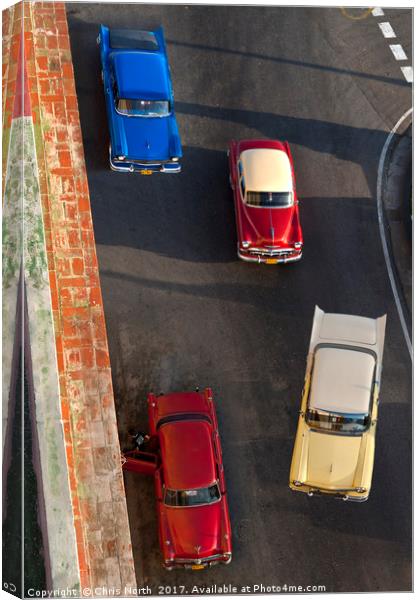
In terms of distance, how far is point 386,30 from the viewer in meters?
21.3

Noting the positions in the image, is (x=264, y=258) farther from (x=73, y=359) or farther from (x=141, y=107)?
(x=73, y=359)

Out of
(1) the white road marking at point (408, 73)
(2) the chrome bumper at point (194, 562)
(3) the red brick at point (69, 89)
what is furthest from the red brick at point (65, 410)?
(1) the white road marking at point (408, 73)

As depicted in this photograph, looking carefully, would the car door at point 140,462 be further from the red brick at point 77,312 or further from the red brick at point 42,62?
the red brick at point 42,62

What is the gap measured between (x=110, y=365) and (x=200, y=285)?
3.15 m

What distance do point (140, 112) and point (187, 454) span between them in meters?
8.82

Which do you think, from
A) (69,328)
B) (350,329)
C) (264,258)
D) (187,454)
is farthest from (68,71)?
(187,454)

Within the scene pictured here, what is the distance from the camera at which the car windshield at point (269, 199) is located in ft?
63.4

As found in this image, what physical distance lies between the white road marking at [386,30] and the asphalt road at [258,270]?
23 centimetres

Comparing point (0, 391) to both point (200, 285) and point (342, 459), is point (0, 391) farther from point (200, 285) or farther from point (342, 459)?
point (342, 459)

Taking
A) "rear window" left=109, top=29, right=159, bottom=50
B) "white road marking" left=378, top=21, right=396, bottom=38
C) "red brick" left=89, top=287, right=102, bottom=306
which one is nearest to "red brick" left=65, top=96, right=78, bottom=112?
"rear window" left=109, top=29, right=159, bottom=50

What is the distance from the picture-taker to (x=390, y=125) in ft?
69.5

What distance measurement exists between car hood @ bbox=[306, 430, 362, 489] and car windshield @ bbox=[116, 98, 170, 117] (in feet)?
30.5

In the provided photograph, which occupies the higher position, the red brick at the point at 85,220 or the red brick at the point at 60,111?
the red brick at the point at 60,111

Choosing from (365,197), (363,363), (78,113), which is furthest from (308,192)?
(78,113)
